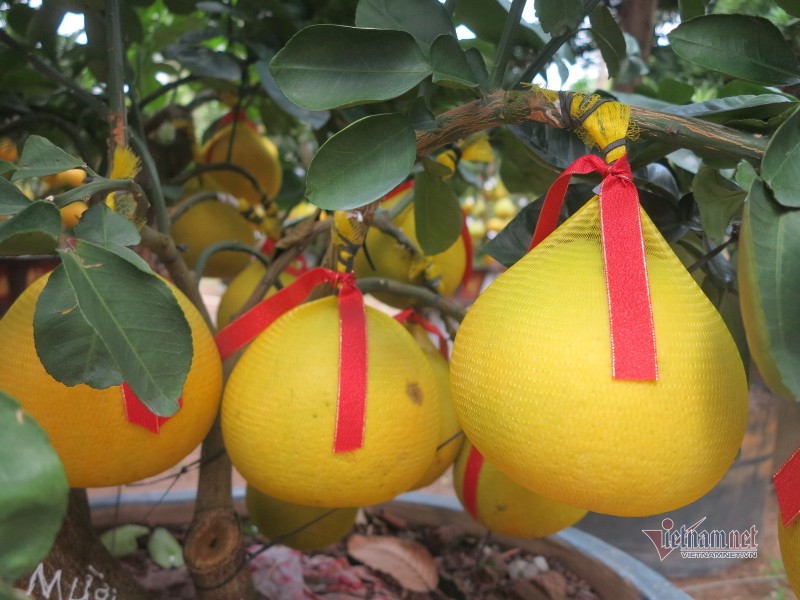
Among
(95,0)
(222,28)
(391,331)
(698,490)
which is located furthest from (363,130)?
(222,28)

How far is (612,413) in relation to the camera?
0.44 m

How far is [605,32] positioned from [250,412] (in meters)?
0.45

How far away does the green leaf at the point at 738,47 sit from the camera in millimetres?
489

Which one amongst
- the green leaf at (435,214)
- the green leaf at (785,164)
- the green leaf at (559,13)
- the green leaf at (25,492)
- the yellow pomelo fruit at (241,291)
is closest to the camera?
the green leaf at (25,492)

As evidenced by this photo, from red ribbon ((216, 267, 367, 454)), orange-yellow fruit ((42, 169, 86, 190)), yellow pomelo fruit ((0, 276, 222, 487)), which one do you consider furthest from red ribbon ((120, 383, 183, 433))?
orange-yellow fruit ((42, 169, 86, 190))

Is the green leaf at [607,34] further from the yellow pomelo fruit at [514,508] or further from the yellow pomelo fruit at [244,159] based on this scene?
the yellow pomelo fruit at [244,159]

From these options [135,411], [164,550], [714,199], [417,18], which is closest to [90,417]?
[135,411]

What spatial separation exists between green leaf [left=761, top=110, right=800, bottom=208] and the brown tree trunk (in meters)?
0.68

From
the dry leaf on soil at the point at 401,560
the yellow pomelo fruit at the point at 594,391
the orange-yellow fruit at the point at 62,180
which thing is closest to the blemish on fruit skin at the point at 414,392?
the yellow pomelo fruit at the point at 594,391

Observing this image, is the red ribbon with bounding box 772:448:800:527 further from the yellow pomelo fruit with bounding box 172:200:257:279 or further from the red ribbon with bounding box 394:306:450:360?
the yellow pomelo fruit with bounding box 172:200:257:279

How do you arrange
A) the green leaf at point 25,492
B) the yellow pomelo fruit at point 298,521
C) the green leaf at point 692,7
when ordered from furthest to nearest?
the yellow pomelo fruit at point 298,521 → the green leaf at point 692,7 → the green leaf at point 25,492

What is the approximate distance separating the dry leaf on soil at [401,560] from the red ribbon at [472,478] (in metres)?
0.18

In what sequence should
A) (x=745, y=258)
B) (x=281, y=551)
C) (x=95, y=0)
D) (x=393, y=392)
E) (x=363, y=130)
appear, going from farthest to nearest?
(x=281, y=551) < (x=95, y=0) < (x=393, y=392) < (x=363, y=130) < (x=745, y=258)

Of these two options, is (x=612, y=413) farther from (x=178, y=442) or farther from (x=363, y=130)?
(x=178, y=442)
